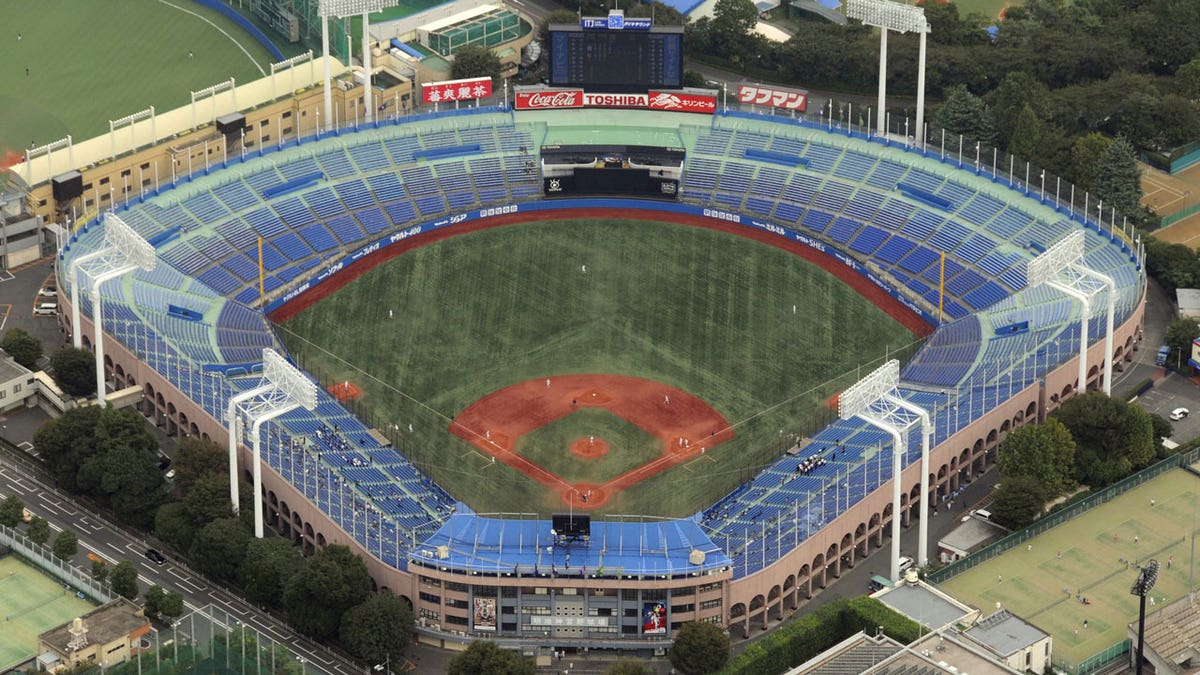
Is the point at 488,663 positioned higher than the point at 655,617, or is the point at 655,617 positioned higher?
the point at 488,663

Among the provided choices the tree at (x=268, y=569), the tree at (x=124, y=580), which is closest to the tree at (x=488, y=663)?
the tree at (x=268, y=569)

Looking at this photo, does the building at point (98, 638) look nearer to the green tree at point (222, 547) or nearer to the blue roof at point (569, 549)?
the green tree at point (222, 547)

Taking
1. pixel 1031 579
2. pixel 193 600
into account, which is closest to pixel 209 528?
pixel 193 600

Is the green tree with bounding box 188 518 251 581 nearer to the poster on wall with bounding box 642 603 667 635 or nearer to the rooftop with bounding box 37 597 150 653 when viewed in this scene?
the rooftop with bounding box 37 597 150 653

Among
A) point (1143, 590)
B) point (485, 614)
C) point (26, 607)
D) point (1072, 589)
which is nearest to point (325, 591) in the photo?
point (485, 614)

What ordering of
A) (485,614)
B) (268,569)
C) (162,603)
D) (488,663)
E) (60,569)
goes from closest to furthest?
(488,663), (485,614), (162,603), (268,569), (60,569)

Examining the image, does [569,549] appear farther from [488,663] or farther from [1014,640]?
[1014,640]
